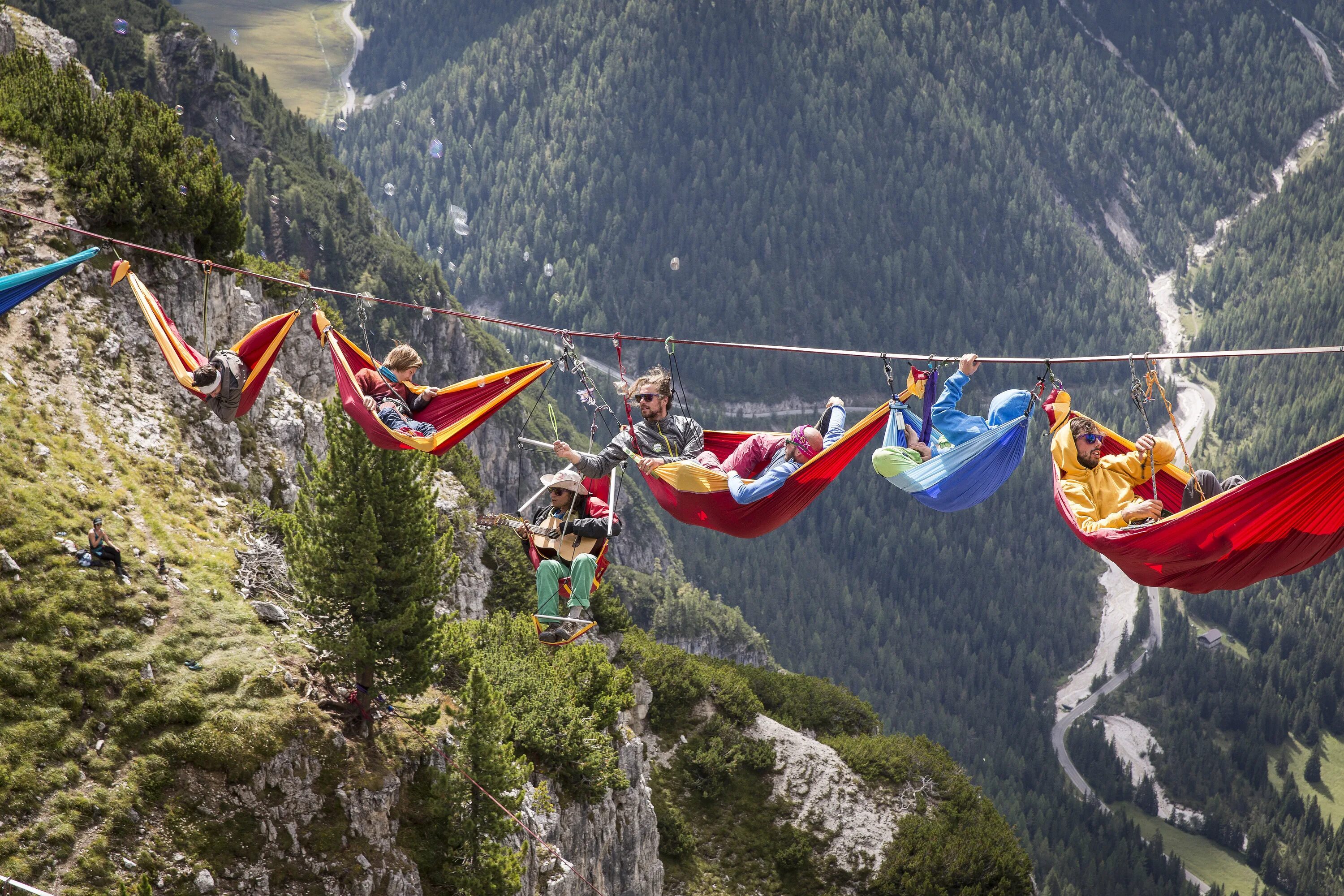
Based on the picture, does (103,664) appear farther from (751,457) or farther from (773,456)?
(773,456)

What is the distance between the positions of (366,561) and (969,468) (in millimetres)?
13414

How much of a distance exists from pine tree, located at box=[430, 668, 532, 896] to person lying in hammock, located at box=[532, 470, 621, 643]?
670 cm

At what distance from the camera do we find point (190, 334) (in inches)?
1187

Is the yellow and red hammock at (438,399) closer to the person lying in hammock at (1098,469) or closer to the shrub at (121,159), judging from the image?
the person lying in hammock at (1098,469)

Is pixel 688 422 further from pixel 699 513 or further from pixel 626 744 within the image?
pixel 626 744

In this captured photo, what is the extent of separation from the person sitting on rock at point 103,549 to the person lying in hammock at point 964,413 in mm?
15563

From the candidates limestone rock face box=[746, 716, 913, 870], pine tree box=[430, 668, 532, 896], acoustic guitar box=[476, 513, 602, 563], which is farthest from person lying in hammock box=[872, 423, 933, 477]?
limestone rock face box=[746, 716, 913, 870]

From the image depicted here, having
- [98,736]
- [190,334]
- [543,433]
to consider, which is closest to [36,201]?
[190,334]

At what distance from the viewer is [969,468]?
15.3 m

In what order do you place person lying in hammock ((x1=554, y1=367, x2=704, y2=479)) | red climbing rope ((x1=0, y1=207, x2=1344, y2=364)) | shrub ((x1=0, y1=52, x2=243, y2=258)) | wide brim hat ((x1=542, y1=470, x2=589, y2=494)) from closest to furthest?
red climbing rope ((x1=0, y1=207, x2=1344, y2=364))
person lying in hammock ((x1=554, y1=367, x2=704, y2=479))
wide brim hat ((x1=542, y1=470, x2=589, y2=494))
shrub ((x1=0, y1=52, x2=243, y2=258))

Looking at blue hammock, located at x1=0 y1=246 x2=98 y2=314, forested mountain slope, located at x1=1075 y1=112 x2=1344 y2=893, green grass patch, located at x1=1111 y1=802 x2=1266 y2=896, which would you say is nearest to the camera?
blue hammock, located at x1=0 y1=246 x2=98 y2=314

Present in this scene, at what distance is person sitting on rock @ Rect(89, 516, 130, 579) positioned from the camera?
68.3 feet

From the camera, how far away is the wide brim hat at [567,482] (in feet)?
58.9

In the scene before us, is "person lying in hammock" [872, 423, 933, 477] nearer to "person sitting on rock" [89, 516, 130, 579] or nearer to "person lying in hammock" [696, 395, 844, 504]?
"person lying in hammock" [696, 395, 844, 504]
